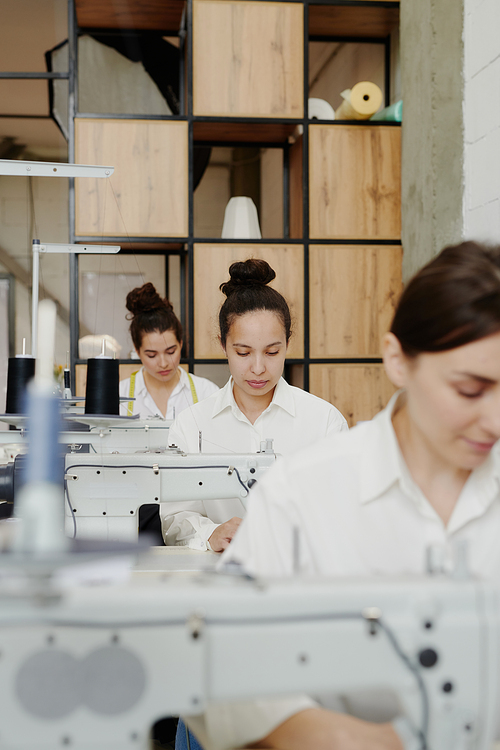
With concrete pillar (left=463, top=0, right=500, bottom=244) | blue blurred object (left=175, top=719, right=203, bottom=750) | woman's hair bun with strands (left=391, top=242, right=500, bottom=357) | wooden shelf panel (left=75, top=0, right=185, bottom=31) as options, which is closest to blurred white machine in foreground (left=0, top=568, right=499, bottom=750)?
woman's hair bun with strands (left=391, top=242, right=500, bottom=357)

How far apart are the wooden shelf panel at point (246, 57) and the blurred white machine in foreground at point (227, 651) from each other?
291 centimetres

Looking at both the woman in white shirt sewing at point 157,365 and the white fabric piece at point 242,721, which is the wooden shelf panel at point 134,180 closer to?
the woman in white shirt sewing at point 157,365

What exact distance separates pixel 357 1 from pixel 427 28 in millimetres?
644

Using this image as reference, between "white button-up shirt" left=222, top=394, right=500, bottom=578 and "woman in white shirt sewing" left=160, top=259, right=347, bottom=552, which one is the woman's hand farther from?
"white button-up shirt" left=222, top=394, right=500, bottom=578

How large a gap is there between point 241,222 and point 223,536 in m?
2.08

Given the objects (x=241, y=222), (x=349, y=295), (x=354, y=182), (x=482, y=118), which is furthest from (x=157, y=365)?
(x=482, y=118)

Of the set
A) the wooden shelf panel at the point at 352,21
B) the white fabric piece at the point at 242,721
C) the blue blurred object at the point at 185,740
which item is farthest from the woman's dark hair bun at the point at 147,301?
the white fabric piece at the point at 242,721

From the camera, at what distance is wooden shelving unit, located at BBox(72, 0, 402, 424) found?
3.20 metres

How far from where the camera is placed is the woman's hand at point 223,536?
1.55 metres

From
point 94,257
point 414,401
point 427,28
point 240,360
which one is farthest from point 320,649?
point 94,257

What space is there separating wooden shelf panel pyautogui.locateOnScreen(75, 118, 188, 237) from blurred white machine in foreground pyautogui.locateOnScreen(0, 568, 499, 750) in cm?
269

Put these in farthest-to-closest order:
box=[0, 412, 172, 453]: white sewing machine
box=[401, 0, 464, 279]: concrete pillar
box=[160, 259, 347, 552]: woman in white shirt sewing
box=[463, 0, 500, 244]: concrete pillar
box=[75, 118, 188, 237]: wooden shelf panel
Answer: box=[75, 118, 188, 237]: wooden shelf panel < box=[401, 0, 464, 279]: concrete pillar < box=[463, 0, 500, 244]: concrete pillar < box=[160, 259, 347, 552]: woman in white shirt sewing < box=[0, 412, 172, 453]: white sewing machine

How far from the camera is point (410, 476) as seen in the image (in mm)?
905

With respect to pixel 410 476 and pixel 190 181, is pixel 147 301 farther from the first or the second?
pixel 410 476
